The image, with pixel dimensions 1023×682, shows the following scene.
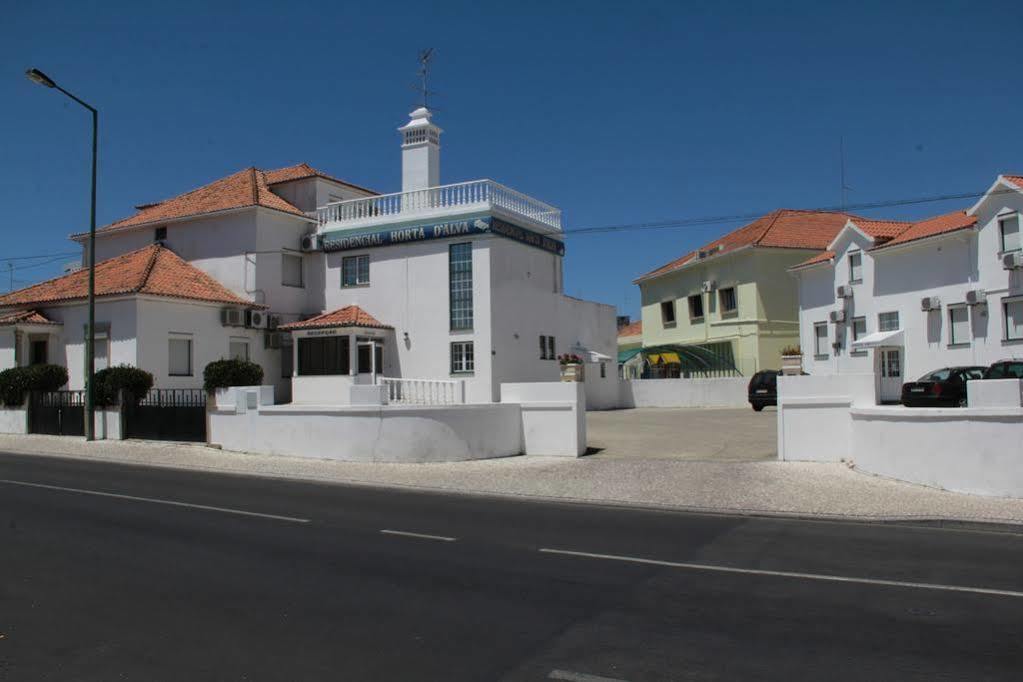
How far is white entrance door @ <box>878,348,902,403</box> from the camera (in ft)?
96.7

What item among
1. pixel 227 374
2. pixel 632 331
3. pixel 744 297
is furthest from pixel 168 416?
pixel 632 331

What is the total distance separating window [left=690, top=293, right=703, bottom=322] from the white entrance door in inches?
552

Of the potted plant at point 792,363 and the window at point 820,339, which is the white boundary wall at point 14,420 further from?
the window at point 820,339

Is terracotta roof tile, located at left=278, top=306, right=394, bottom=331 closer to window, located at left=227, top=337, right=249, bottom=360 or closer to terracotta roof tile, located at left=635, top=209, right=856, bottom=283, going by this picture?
window, located at left=227, top=337, right=249, bottom=360

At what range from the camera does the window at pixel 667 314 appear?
4753 centimetres

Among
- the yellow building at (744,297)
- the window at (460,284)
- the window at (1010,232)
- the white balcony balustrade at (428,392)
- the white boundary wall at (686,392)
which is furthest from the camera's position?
the yellow building at (744,297)

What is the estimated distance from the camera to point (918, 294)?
2914 centimetres

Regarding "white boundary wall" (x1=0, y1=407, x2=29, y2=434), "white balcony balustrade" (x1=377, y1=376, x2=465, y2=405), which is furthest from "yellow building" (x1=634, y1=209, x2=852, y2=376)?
"white boundary wall" (x1=0, y1=407, x2=29, y2=434)

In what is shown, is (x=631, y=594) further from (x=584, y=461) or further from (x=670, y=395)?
(x=670, y=395)

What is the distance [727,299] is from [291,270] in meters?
23.3

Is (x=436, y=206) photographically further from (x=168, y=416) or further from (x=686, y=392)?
(x=686, y=392)

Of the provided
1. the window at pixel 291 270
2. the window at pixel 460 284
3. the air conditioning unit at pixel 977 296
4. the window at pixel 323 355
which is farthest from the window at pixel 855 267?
the window at pixel 291 270

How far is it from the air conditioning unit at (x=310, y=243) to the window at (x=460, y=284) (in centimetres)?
595

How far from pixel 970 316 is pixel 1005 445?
1677cm
